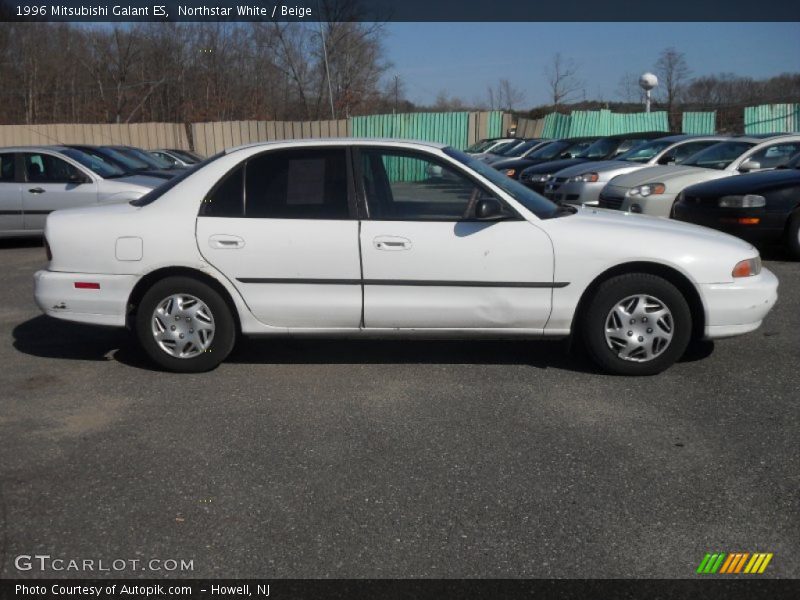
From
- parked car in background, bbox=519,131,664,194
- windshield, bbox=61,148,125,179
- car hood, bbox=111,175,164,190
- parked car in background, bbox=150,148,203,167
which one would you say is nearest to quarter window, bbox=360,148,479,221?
car hood, bbox=111,175,164,190

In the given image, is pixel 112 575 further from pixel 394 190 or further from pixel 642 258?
pixel 642 258

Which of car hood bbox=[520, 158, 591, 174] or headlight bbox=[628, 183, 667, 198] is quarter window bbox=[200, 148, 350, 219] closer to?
headlight bbox=[628, 183, 667, 198]

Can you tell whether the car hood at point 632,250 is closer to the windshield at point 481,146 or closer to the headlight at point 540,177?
the headlight at point 540,177

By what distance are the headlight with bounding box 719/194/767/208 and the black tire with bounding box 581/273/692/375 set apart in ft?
15.4

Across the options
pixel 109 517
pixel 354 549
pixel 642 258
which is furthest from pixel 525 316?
pixel 109 517

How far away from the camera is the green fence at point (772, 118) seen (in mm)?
28391

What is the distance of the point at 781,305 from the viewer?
7844mm

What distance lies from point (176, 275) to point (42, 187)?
7492mm

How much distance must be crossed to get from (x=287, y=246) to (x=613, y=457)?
248 centimetres

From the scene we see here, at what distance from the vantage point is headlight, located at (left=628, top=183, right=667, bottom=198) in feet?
37.6

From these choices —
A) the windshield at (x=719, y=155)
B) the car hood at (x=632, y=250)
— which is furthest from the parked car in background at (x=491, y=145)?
the car hood at (x=632, y=250)

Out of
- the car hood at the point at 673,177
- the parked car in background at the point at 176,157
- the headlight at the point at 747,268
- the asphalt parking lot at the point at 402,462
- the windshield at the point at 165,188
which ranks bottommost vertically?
the asphalt parking lot at the point at 402,462

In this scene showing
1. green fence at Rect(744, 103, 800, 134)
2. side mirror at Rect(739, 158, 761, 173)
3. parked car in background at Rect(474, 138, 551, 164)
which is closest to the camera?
side mirror at Rect(739, 158, 761, 173)

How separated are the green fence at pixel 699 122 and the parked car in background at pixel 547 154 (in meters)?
10.3
